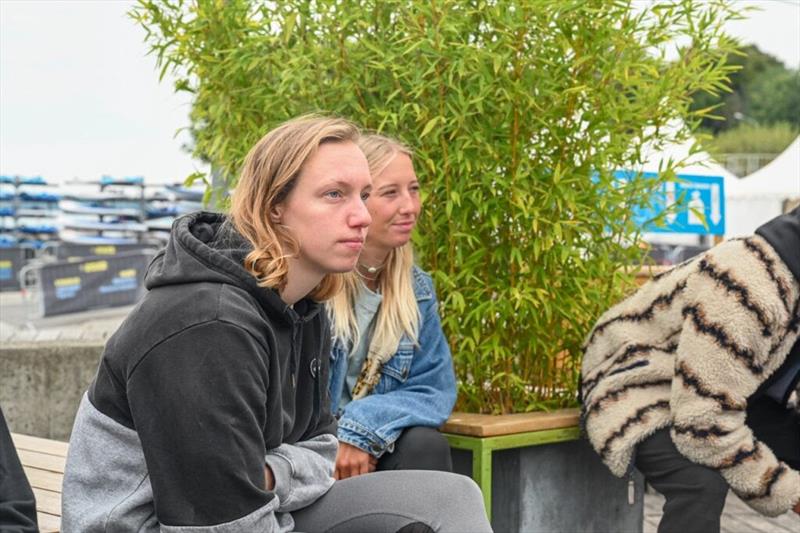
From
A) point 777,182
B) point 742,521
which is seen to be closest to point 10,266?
point 777,182

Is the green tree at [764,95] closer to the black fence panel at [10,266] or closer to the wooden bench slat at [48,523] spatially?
the black fence panel at [10,266]

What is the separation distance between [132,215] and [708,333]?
65.5 ft

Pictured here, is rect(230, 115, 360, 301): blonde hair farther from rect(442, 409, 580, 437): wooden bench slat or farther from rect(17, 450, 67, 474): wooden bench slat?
rect(442, 409, 580, 437): wooden bench slat

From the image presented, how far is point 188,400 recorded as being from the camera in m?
1.89

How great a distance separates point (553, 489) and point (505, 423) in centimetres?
38

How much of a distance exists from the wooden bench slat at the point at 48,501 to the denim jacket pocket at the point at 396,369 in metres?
1.12

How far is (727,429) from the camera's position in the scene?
3348 mm

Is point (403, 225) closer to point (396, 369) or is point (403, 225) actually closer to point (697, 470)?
→ point (396, 369)

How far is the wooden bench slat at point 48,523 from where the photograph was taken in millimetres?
2297

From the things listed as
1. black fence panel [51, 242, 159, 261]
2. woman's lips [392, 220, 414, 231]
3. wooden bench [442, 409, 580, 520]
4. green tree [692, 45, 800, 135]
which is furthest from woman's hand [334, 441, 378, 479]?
green tree [692, 45, 800, 135]

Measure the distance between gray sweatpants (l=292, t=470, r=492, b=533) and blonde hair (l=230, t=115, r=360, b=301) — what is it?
47 cm

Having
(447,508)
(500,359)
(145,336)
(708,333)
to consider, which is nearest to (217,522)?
(145,336)

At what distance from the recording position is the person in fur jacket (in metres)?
3.34

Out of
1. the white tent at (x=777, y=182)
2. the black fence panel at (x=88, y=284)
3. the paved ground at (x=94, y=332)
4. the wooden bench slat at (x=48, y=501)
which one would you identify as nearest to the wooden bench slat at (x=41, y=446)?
the wooden bench slat at (x=48, y=501)
